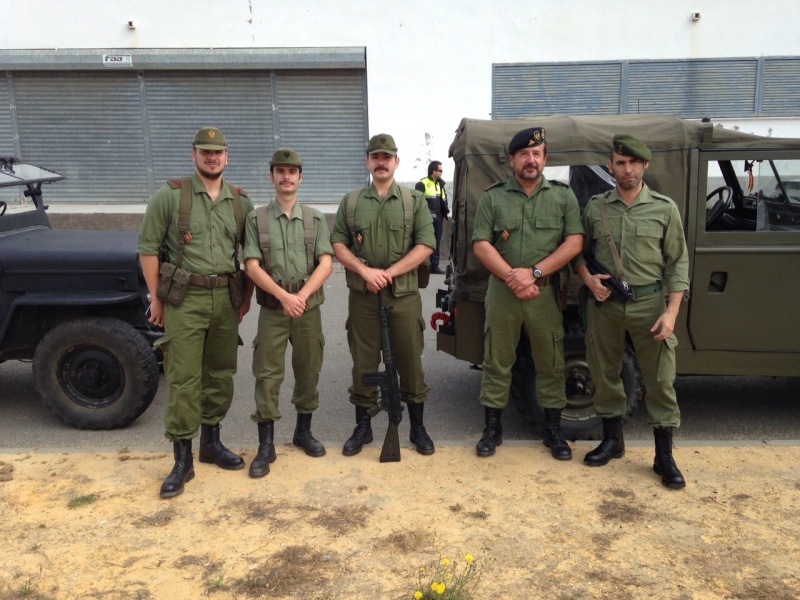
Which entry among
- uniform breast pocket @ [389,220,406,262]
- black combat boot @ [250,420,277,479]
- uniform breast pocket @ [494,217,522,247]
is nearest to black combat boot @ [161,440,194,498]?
black combat boot @ [250,420,277,479]

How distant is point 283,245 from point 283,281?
0.64 ft

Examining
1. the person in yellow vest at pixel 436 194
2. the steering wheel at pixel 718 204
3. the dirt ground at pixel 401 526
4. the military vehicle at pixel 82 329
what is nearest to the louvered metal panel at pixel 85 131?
the person in yellow vest at pixel 436 194

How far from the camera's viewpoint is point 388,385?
4102 mm

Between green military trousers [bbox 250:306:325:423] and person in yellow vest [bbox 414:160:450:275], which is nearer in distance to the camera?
green military trousers [bbox 250:306:325:423]

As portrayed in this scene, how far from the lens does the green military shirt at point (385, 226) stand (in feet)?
13.2

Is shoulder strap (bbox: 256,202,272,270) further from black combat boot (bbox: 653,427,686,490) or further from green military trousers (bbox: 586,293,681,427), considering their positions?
black combat boot (bbox: 653,427,686,490)

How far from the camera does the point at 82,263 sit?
4781 mm

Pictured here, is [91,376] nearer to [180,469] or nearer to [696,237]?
[180,469]

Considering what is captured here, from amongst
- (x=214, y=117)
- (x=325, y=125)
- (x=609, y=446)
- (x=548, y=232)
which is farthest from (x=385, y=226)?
(x=214, y=117)

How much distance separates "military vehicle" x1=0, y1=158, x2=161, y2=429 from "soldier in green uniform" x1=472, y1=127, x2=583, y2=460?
2.29m

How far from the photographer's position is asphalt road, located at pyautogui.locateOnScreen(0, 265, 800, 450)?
4660mm

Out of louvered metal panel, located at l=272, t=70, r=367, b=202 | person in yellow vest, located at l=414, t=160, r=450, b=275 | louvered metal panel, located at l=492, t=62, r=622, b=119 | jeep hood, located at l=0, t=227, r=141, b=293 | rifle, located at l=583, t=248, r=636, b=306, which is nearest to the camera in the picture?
rifle, located at l=583, t=248, r=636, b=306

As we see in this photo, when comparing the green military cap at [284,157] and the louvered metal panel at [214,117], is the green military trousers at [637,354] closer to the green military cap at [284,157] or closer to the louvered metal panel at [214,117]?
the green military cap at [284,157]

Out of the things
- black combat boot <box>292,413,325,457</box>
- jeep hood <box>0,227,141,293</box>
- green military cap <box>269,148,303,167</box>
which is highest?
green military cap <box>269,148,303,167</box>
